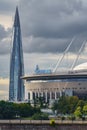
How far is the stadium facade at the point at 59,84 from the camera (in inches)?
6737

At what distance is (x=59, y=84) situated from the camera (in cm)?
17500

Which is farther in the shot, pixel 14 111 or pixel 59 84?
pixel 59 84

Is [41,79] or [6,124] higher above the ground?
[41,79]

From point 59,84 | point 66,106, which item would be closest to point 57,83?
point 59,84

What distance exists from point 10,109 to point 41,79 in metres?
71.6

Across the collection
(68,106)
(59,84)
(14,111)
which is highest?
(59,84)

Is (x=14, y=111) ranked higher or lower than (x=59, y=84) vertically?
lower

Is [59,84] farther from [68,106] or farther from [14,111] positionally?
[14,111]

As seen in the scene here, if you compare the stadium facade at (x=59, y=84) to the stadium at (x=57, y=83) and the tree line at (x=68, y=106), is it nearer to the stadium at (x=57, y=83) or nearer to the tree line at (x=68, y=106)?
the stadium at (x=57, y=83)

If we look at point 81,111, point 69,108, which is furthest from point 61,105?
point 81,111

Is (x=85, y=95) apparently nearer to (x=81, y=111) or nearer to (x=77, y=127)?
(x=81, y=111)

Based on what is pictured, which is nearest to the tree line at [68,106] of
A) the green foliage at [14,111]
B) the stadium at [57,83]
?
the green foliage at [14,111]

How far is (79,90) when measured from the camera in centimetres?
17250

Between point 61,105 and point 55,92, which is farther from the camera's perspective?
point 55,92
